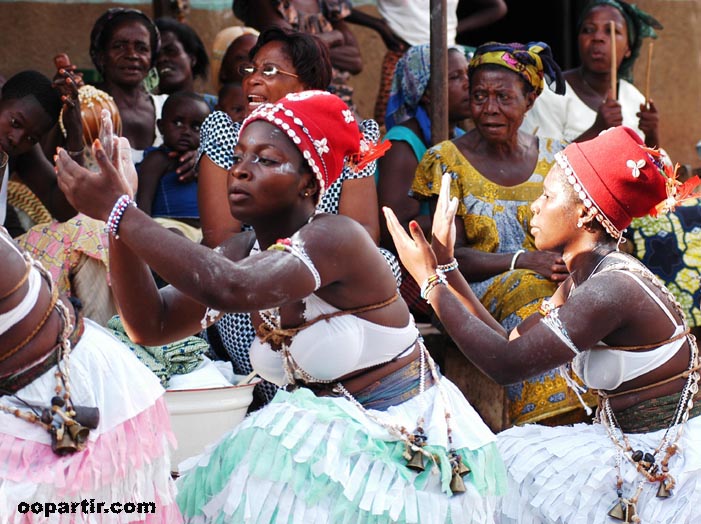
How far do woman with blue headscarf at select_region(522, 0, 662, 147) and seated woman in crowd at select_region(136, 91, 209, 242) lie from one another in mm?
2320

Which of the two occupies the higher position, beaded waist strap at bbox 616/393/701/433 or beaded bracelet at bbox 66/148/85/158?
beaded bracelet at bbox 66/148/85/158

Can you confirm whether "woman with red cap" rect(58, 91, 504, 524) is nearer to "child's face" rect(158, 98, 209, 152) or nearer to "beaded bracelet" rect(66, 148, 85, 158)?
"beaded bracelet" rect(66, 148, 85, 158)

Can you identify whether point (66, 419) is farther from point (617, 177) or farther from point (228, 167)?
point (228, 167)

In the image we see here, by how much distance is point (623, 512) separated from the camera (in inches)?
153

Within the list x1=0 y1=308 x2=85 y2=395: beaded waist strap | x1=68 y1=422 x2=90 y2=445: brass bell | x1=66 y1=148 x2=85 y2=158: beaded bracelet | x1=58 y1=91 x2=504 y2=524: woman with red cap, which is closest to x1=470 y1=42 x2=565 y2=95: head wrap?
x1=66 y1=148 x2=85 y2=158: beaded bracelet

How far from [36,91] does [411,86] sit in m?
2.35

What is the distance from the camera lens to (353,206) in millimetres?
5668

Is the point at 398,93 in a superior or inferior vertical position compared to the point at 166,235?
inferior

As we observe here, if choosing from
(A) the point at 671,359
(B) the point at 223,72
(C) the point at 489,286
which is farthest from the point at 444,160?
(A) the point at 671,359

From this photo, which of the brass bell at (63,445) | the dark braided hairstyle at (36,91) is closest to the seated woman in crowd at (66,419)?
the brass bell at (63,445)

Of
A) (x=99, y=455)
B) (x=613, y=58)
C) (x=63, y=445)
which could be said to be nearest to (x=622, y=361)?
(x=99, y=455)

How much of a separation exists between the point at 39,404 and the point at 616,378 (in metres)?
1.92

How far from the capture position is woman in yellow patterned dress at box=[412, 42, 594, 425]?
5.82 metres

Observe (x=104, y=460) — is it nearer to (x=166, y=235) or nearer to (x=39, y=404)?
(x=39, y=404)
